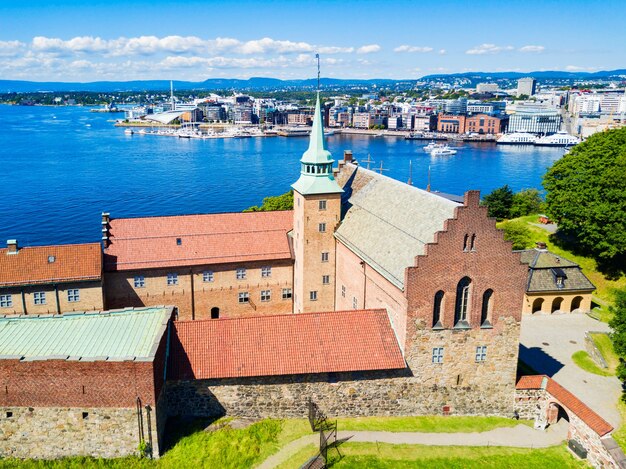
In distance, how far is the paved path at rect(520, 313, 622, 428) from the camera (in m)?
40.6

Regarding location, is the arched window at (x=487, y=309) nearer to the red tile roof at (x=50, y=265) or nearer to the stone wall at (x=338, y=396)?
the stone wall at (x=338, y=396)

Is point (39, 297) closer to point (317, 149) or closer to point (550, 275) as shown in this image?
point (317, 149)

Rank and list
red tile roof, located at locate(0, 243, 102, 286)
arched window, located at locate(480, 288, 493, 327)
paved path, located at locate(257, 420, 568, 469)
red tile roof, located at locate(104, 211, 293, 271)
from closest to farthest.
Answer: paved path, located at locate(257, 420, 568, 469) < arched window, located at locate(480, 288, 493, 327) < red tile roof, located at locate(0, 243, 102, 286) < red tile roof, located at locate(104, 211, 293, 271)

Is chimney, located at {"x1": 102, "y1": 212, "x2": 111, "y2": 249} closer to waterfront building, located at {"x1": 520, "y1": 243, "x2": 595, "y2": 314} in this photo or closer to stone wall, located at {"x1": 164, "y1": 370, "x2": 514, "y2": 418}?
stone wall, located at {"x1": 164, "y1": 370, "x2": 514, "y2": 418}

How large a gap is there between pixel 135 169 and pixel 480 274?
17264 cm

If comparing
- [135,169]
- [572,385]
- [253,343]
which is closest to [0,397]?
[253,343]

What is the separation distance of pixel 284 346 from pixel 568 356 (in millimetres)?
27220

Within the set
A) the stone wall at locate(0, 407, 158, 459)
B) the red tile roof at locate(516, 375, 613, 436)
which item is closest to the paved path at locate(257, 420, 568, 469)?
the red tile roof at locate(516, 375, 613, 436)

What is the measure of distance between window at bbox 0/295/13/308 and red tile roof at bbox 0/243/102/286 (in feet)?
4.38

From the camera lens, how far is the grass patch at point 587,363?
44662 millimetres

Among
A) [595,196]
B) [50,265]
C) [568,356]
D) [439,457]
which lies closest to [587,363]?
[568,356]

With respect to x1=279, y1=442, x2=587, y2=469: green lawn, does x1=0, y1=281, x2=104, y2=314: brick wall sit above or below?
above

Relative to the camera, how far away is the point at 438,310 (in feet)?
125

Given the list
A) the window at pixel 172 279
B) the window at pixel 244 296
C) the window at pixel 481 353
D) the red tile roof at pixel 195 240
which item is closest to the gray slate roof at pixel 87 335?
the window at pixel 172 279
